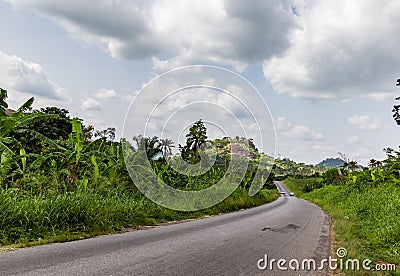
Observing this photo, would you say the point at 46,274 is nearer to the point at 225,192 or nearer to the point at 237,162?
the point at 225,192

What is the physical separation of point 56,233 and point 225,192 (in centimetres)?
Result: 1121

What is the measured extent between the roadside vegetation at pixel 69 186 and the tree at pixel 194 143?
0.08m

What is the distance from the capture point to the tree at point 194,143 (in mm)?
13734

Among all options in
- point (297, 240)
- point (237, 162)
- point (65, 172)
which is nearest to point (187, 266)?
point (297, 240)

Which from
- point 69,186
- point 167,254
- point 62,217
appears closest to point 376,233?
point 167,254

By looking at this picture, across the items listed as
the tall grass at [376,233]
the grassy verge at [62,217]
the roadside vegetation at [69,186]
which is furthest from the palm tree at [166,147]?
the tall grass at [376,233]

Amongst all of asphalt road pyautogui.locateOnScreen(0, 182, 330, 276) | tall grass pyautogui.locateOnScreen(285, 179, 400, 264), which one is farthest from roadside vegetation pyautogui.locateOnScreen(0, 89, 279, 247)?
tall grass pyautogui.locateOnScreen(285, 179, 400, 264)

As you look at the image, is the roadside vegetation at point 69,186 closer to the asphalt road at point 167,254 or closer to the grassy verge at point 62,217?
the grassy verge at point 62,217

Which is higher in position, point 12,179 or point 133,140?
point 133,140

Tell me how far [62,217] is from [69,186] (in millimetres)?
2443

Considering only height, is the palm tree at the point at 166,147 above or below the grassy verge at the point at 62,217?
above

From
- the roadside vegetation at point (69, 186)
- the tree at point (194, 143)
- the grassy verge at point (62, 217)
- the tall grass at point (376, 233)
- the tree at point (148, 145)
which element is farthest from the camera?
the tree at point (194, 143)

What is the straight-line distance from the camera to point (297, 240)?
8625 mm

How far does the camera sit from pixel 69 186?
9.13m
